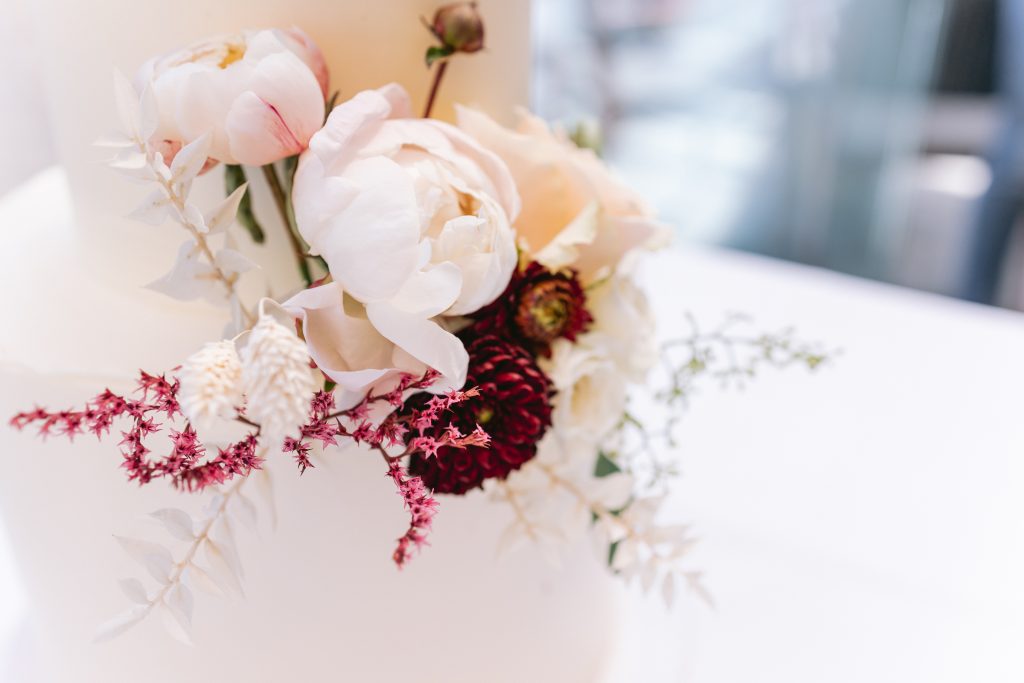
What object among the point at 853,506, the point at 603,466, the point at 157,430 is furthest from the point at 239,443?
the point at 853,506

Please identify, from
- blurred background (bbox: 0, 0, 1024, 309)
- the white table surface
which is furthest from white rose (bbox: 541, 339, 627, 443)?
blurred background (bbox: 0, 0, 1024, 309)

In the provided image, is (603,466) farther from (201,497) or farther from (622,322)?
(201,497)

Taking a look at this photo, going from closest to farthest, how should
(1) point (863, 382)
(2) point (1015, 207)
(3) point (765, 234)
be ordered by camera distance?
(1) point (863, 382)
(2) point (1015, 207)
(3) point (765, 234)

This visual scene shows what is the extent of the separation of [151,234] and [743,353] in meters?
0.65

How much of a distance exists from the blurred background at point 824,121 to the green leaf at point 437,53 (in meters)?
2.11

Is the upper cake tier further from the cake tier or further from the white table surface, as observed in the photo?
the white table surface

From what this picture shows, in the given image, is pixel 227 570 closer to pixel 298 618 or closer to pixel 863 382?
pixel 298 618

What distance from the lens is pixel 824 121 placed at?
2.39m

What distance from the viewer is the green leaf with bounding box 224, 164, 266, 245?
16.0 inches

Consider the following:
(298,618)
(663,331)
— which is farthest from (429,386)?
(663,331)

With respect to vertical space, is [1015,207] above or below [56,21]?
below

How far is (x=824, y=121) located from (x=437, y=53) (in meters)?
2.22

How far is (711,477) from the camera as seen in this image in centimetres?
78

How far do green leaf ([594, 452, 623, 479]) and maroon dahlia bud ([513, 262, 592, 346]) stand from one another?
133 mm
